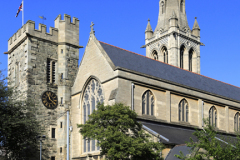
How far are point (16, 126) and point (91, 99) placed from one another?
8250 mm

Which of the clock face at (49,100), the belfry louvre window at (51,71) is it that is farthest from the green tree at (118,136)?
the belfry louvre window at (51,71)

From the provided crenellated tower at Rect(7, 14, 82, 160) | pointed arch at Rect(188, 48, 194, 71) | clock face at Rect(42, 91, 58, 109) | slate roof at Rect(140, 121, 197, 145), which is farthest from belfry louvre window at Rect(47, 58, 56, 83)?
pointed arch at Rect(188, 48, 194, 71)

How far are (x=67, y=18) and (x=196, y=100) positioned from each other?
60.8ft

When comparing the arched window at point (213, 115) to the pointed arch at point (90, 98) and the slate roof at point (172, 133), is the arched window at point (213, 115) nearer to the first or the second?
the slate roof at point (172, 133)

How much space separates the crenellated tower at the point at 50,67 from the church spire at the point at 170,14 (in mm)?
32327

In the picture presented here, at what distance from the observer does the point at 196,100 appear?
1671 inches

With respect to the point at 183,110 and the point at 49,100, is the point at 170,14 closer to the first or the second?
the point at 183,110

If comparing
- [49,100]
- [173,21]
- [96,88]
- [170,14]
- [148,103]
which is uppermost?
[170,14]

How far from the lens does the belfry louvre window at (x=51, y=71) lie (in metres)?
41.8

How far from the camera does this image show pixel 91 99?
38.0 metres

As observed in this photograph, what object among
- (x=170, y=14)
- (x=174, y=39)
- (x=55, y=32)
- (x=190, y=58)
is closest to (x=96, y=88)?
(x=55, y=32)

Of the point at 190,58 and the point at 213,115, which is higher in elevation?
the point at 190,58

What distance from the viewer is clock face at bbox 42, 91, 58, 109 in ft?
132

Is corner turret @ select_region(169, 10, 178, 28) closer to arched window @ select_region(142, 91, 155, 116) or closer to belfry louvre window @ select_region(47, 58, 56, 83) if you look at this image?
belfry louvre window @ select_region(47, 58, 56, 83)
